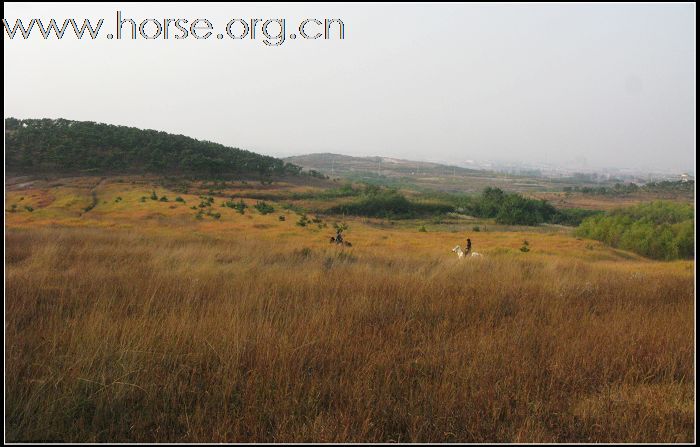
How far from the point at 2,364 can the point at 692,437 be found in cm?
394

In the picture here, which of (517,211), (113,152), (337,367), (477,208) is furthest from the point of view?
(477,208)

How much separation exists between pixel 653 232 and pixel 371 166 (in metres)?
82.0

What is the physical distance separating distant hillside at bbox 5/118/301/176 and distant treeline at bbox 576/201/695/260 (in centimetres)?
4134

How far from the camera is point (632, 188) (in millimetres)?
60031

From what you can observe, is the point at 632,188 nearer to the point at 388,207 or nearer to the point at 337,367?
the point at 388,207

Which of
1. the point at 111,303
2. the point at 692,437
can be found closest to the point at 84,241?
the point at 111,303

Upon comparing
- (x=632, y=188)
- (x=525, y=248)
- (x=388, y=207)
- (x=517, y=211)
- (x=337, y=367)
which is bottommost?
(x=517, y=211)

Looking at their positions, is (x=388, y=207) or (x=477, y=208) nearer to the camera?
(x=388, y=207)

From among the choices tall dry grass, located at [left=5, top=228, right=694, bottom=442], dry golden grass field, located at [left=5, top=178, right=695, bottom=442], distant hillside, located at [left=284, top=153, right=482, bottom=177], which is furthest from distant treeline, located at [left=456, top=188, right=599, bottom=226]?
distant hillside, located at [left=284, top=153, right=482, bottom=177]

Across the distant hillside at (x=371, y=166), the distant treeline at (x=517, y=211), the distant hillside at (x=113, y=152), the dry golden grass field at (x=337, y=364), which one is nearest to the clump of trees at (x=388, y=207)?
the distant treeline at (x=517, y=211)

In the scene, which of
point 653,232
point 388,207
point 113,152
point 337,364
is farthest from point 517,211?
point 337,364

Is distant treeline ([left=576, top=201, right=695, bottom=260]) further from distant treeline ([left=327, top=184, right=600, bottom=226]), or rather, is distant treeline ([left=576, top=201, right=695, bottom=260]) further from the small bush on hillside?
distant treeline ([left=327, top=184, right=600, bottom=226])

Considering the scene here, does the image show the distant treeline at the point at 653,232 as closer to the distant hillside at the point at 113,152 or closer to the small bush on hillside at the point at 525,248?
the small bush on hillside at the point at 525,248

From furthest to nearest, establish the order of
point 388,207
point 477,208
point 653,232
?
1. point 477,208
2. point 388,207
3. point 653,232
